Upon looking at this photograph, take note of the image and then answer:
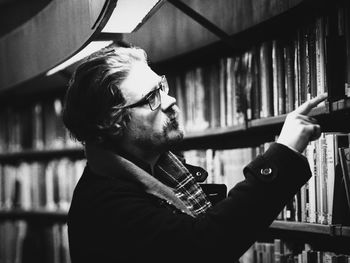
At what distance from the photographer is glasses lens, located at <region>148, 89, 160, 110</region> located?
1567mm

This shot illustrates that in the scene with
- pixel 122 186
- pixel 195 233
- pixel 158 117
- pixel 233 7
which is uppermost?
pixel 233 7

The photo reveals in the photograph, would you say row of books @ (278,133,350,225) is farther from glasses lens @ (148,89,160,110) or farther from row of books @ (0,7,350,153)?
glasses lens @ (148,89,160,110)

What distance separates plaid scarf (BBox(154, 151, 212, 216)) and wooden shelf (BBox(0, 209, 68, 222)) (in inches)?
82.2

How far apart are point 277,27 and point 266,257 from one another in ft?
2.89

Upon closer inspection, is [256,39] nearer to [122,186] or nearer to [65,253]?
[122,186]

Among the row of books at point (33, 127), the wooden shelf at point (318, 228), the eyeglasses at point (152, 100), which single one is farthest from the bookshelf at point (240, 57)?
the eyeglasses at point (152, 100)

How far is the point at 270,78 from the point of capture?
7.32 feet

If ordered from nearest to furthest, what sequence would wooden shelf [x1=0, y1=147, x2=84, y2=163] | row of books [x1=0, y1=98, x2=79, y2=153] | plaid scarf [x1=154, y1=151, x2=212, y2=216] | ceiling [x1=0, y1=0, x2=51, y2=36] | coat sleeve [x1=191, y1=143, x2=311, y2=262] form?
coat sleeve [x1=191, y1=143, x2=311, y2=262] → plaid scarf [x1=154, y1=151, x2=212, y2=216] → wooden shelf [x1=0, y1=147, x2=84, y2=163] → row of books [x1=0, y1=98, x2=79, y2=153] → ceiling [x1=0, y1=0, x2=51, y2=36]

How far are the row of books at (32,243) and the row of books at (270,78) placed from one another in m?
1.40

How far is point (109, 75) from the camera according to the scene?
5.08ft

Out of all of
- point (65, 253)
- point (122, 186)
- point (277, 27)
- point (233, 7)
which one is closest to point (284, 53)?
point (277, 27)

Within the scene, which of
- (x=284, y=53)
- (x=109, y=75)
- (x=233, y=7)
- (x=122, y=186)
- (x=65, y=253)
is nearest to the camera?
(x=122, y=186)

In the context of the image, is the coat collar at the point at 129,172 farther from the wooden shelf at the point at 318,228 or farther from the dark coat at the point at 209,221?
the wooden shelf at the point at 318,228

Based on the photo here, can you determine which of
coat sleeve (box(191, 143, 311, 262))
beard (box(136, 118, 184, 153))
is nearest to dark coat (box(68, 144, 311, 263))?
coat sleeve (box(191, 143, 311, 262))
